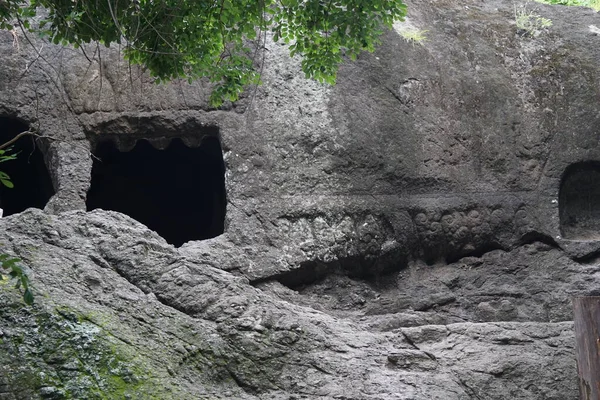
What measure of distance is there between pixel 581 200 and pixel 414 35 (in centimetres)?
211

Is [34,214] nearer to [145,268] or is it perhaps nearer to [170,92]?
[145,268]

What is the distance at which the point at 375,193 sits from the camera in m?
7.06

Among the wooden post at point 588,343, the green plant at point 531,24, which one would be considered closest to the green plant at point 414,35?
the green plant at point 531,24

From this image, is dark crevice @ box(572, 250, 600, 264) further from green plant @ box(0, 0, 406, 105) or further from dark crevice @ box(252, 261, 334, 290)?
green plant @ box(0, 0, 406, 105)

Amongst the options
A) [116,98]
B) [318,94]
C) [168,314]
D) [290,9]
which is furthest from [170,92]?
[168,314]

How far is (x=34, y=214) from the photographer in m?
4.62

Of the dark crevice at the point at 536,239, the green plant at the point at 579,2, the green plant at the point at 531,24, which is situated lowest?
the dark crevice at the point at 536,239

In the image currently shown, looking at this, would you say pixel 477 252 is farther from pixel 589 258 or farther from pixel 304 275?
pixel 304 275

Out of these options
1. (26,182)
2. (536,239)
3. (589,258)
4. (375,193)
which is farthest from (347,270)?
(26,182)

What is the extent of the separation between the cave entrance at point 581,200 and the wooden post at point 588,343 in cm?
371

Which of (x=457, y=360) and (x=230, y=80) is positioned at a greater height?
(x=230, y=80)

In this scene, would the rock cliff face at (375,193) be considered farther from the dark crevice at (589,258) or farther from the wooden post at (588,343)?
the wooden post at (588,343)

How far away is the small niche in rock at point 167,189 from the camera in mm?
8664

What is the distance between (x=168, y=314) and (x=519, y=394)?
1.79m
